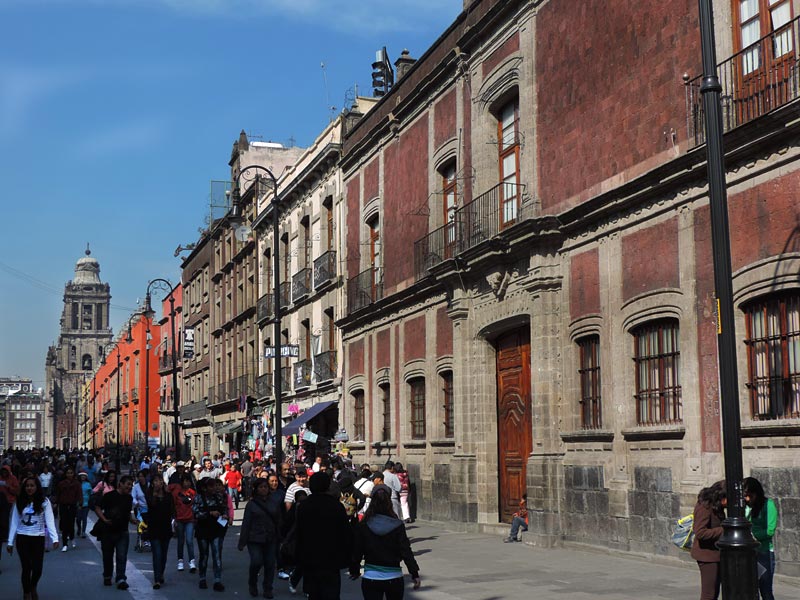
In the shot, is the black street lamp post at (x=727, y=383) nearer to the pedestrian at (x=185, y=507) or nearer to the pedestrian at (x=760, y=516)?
the pedestrian at (x=760, y=516)

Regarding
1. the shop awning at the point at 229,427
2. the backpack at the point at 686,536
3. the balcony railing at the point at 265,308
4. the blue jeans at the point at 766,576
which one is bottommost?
the blue jeans at the point at 766,576

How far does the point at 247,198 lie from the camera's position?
5112cm

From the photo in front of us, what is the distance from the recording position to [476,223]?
23.4 meters

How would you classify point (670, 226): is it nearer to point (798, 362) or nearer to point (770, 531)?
point (798, 362)

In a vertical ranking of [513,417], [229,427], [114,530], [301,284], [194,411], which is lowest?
[114,530]

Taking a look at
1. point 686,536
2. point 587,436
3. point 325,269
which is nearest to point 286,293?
point 325,269

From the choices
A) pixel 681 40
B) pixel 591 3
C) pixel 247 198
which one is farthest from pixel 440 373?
pixel 247 198

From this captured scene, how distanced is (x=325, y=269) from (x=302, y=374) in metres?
4.41

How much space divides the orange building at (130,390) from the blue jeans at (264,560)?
5658cm

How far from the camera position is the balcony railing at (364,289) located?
1222 inches

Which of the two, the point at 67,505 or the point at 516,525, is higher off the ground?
the point at 67,505

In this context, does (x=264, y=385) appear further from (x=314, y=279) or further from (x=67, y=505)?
(x=67, y=505)

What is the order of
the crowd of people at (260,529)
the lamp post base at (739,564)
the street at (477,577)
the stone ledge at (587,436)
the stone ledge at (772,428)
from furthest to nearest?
the stone ledge at (587,436) < the street at (477,577) < the stone ledge at (772,428) < the crowd of people at (260,529) < the lamp post base at (739,564)

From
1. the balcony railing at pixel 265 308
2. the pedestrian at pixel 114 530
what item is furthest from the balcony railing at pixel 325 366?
the pedestrian at pixel 114 530
